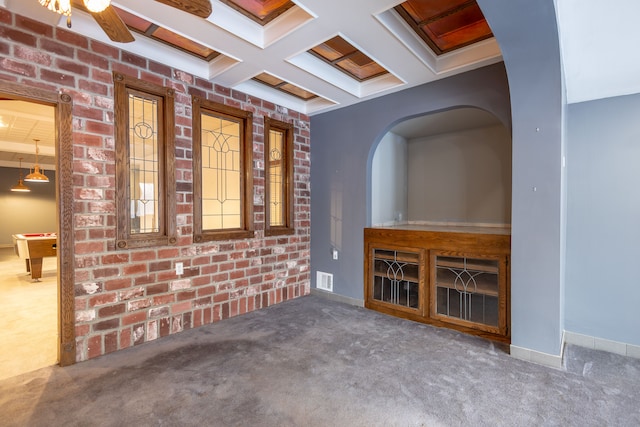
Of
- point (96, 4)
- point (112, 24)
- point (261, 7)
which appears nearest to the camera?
point (96, 4)

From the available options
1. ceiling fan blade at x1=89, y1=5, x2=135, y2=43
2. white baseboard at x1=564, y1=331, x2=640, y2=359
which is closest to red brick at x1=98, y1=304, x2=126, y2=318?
ceiling fan blade at x1=89, y1=5, x2=135, y2=43

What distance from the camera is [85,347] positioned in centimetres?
249

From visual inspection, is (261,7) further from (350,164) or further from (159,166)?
(350,164)

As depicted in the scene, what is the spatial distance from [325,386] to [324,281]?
2.10m

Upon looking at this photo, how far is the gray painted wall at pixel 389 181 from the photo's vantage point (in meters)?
4.07

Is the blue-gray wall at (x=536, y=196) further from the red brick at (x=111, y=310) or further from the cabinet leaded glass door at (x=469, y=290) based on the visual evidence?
the red brick at (x=111, y=310)

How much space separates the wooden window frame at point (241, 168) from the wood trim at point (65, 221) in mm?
998

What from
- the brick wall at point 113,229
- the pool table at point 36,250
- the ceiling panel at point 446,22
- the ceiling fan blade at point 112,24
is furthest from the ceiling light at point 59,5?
the pool table at point 36,250

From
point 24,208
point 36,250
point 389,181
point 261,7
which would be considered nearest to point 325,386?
point 261,7

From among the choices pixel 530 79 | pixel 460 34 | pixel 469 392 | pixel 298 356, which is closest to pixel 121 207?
pixel 298 356

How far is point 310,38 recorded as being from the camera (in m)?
2.47

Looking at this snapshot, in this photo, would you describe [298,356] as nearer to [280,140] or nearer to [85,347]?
[85,347]

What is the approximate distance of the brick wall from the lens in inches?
91.9

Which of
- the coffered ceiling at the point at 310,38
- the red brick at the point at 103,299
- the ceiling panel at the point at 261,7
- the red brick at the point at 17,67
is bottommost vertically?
the red brick at the point at 103,299
